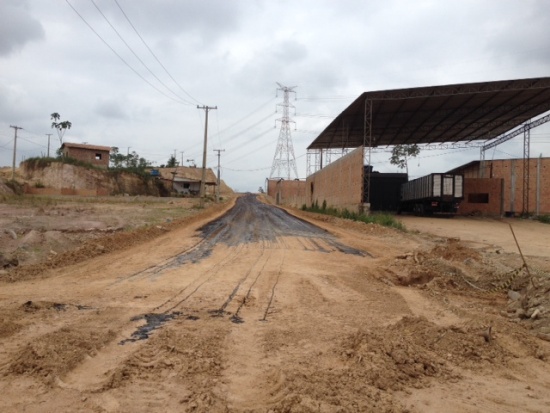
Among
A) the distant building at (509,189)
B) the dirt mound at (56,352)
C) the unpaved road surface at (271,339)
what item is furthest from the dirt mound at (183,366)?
the distant building at (509,189)

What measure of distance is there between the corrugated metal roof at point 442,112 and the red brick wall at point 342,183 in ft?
6.61

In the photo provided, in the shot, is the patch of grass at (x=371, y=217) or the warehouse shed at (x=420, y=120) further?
the warehouse shed at (x=420, y=120)

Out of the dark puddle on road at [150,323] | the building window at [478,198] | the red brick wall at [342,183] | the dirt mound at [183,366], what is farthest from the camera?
the building window at [478,198]

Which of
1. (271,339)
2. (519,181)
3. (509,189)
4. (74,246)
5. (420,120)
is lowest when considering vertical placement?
Result: (271,339)

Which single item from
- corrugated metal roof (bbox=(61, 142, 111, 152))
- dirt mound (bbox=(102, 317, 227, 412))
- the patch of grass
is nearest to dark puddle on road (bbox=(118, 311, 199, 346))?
dirt mound (bbox=(102, 317, 227, 412))

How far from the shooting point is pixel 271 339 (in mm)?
5062

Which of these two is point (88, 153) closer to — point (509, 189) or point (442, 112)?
point (442, 112)

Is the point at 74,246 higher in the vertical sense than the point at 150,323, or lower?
higher

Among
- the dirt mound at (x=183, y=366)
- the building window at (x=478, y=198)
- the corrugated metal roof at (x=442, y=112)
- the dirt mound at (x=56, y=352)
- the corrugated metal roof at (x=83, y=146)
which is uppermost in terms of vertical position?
the corrugated metal roof at (x=83, y=146)

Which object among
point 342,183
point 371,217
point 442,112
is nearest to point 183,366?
point 371,217

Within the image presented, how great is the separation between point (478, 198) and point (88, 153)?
57.8m

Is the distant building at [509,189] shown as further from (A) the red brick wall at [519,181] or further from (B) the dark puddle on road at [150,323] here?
(B) the dark puddle on road at [150,323]

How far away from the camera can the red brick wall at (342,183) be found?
26219 mm

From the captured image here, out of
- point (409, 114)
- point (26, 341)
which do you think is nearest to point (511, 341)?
point (26, 341)
